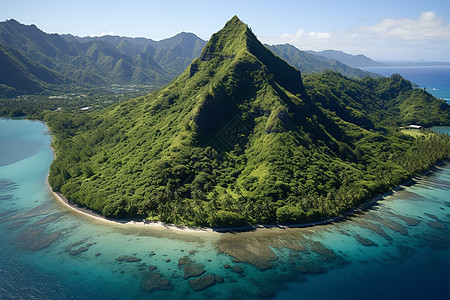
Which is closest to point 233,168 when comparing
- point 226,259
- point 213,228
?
point 213,228

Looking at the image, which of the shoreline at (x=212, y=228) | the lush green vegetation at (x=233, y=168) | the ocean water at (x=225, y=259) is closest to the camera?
the ocean water at (x=225, y=259)

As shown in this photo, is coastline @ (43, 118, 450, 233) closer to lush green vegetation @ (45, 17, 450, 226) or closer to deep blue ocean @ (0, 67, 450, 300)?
deep blue ocean @ (0, 67, 450, 300)

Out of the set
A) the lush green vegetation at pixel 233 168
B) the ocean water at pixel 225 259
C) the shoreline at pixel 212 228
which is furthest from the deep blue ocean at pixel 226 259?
the lush green vegetation at pixel 233 168

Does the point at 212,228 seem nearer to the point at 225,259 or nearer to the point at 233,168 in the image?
the point at 225,259

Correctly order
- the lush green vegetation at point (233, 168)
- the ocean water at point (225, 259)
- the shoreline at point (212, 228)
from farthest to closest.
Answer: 1. the lush green vegetation at point (233, 168)
2. the shoreline at point (212, 228)
3. the ocean water at point (225, 259)

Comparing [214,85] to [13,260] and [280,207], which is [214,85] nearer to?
[280,207]

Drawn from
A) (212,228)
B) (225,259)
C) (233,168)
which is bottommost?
(225,259)

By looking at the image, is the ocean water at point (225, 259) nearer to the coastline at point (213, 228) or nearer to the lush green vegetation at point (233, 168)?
the coastline at point (213, 228)
